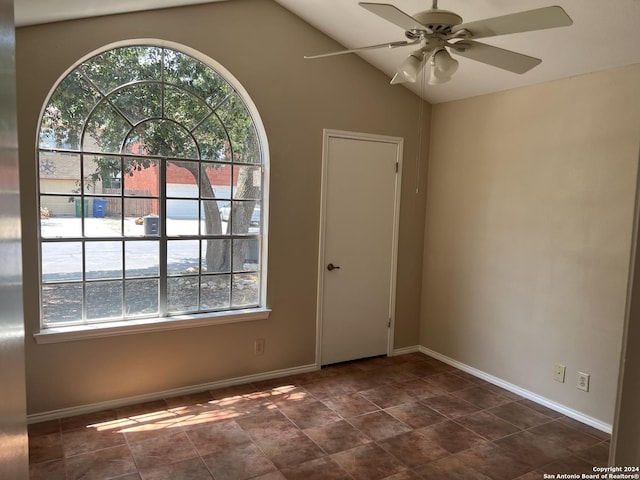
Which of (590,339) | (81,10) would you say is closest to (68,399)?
(81,10)

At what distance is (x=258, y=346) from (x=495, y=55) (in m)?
2.72

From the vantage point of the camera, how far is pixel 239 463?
8.57 ft

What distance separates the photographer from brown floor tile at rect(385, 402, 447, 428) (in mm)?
3164

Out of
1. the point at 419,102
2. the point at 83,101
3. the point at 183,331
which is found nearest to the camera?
the point at 83,101

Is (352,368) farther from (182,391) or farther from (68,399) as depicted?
(68,399)

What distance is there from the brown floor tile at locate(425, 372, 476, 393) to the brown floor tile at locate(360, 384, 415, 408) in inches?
13.8

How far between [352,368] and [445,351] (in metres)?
A: 0.95

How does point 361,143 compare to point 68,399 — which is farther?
point 361,143

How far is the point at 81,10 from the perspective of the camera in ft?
8.85

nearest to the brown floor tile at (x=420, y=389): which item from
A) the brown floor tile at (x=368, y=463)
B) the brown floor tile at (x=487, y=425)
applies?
the brown floor tile at (x=487, y=425)

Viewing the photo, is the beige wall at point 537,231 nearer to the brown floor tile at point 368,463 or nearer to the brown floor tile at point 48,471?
the brown floor tile at point 368,463

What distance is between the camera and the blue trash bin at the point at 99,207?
10.3 feet

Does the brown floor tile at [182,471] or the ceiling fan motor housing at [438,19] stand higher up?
the ceiling fan motor housing at [438,19]

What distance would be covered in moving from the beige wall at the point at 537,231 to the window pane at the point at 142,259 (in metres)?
2.55
